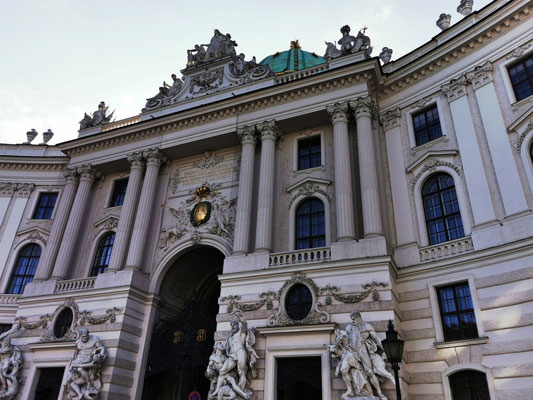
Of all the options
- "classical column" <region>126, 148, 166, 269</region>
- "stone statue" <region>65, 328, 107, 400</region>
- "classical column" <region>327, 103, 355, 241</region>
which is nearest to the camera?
"classical column" <region>327, 103, 355, 241</region>

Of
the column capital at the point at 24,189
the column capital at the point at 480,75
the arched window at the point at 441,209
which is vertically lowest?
the arched window at the point at 441,209

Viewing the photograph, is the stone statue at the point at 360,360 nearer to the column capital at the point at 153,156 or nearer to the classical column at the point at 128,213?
the classical column at the point at 128,213

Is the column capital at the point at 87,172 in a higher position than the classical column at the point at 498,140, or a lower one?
higher

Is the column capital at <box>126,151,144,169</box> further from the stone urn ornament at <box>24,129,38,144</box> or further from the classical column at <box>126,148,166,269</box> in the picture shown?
the stone urn ornament at <box>24,129,38,144</box>

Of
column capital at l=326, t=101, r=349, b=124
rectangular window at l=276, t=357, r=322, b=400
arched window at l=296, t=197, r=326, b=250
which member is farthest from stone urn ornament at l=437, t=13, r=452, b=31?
rectangular window at l=276, t=357, r=322, b=400

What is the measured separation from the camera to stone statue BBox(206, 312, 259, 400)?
16.0 meters

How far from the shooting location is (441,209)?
18.6 meters

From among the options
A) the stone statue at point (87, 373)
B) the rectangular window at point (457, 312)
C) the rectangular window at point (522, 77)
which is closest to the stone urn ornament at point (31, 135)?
the stone statue at point (87, 373)

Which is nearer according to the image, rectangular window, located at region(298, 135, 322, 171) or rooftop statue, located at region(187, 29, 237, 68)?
rectangular window, located at region(298, 135, 322, 171)

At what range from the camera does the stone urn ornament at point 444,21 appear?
22.6 metres

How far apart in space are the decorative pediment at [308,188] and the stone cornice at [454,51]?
19.8 feet

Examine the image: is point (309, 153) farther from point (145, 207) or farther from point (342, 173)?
point (145, 207)

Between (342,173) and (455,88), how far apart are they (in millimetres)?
6446

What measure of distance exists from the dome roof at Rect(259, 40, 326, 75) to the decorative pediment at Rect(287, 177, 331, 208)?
16.4m
